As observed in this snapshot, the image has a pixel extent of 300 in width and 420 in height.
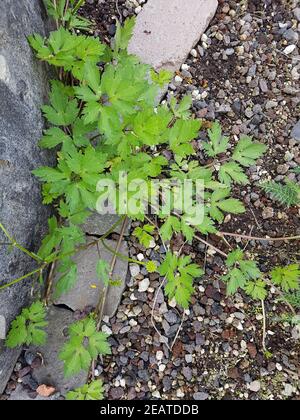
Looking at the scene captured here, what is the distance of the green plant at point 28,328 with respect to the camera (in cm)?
218

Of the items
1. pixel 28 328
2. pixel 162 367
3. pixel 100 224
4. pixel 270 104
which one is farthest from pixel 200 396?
pixel 270 104

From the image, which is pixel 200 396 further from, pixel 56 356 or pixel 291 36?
pixel 291 36

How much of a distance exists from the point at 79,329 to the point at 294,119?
1.60m

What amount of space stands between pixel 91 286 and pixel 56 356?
1.15ft

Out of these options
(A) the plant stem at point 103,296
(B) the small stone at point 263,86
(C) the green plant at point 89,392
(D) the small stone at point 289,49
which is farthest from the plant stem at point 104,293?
(D) the small stone at point 289,49

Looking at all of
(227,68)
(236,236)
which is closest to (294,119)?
(227,68)

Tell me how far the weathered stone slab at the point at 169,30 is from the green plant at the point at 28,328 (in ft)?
4.73

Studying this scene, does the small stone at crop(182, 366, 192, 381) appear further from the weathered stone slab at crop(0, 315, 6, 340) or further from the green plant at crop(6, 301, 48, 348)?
the weathered stone slab at crop(0, 315, 6, 340)

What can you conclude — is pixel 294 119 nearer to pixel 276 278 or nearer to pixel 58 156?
pixel 276 278

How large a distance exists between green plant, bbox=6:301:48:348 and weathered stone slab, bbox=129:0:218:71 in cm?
144

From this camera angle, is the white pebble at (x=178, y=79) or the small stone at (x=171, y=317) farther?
the white pebble at (x=178, y=79)

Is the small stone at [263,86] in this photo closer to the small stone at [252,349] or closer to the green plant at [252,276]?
the green plant at [252,276]

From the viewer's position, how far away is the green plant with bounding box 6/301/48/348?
7.14ft

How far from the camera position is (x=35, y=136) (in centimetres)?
227
